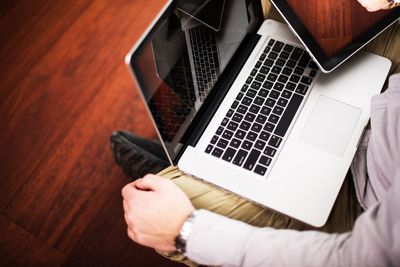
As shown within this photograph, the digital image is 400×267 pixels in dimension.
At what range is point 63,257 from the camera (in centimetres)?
117

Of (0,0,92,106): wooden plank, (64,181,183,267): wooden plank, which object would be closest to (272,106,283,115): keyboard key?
(64,181,183,267): wooden plank

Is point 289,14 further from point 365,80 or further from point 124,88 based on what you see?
point 124,88

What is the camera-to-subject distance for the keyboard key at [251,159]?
76 centimetres

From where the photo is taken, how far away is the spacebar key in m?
0.79

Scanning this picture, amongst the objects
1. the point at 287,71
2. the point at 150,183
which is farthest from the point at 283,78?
the point at 150,183

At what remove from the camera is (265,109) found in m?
0.82

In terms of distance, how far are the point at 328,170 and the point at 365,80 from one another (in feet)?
0.77

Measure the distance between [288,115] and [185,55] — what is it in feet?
0.86

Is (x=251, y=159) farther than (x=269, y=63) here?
No

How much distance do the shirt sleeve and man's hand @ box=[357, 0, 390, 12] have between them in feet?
1.28

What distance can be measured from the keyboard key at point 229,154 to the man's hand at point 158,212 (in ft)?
0.39

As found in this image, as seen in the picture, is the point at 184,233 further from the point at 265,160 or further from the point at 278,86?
the point at 278,86

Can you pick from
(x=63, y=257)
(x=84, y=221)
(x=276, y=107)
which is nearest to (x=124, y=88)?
(x=84, y=221)

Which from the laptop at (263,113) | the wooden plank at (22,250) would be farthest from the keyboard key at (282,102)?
the wooden plank at (22,250)
